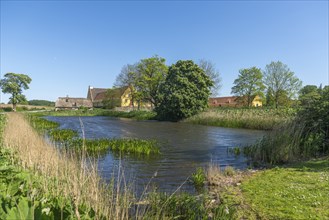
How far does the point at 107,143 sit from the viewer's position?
1569 cm

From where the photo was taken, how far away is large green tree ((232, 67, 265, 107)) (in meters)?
66.9

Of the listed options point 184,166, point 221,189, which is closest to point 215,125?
point 184,166

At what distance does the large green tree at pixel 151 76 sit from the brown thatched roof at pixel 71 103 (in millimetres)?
47915

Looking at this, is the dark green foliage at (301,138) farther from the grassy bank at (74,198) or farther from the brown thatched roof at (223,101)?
the brown thatched roof at (223,101)

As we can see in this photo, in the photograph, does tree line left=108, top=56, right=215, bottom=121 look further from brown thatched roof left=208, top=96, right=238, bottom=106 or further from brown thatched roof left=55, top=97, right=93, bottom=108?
brown thatched roof left=55, top=97, right=93, bottom=108

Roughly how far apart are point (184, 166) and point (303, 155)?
492 centimetres

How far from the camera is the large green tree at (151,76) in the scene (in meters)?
57.7

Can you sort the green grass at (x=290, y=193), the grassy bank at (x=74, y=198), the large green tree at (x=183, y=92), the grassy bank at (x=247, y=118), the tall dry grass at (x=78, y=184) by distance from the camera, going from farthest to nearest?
the large green tree at (x=183, y=92) < the grassy bank at (x=247, y=118) < the green grass at (x=290, y=193) < the tall dry grass at (x=78, y=184) < the grassy bank at (x=74, y=198)

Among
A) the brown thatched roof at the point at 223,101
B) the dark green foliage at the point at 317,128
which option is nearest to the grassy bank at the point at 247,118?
the dark green foliage at the point at 317,128

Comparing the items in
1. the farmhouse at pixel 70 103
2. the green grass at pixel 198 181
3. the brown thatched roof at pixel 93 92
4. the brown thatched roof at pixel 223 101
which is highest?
the brown thatched roof at pixel 93 92

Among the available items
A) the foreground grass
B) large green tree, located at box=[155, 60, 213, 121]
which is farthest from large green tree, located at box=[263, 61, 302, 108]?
the foreground grass

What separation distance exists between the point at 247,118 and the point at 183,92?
12.0m

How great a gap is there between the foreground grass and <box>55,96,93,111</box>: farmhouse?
310ft

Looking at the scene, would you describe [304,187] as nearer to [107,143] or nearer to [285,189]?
[285,189]
